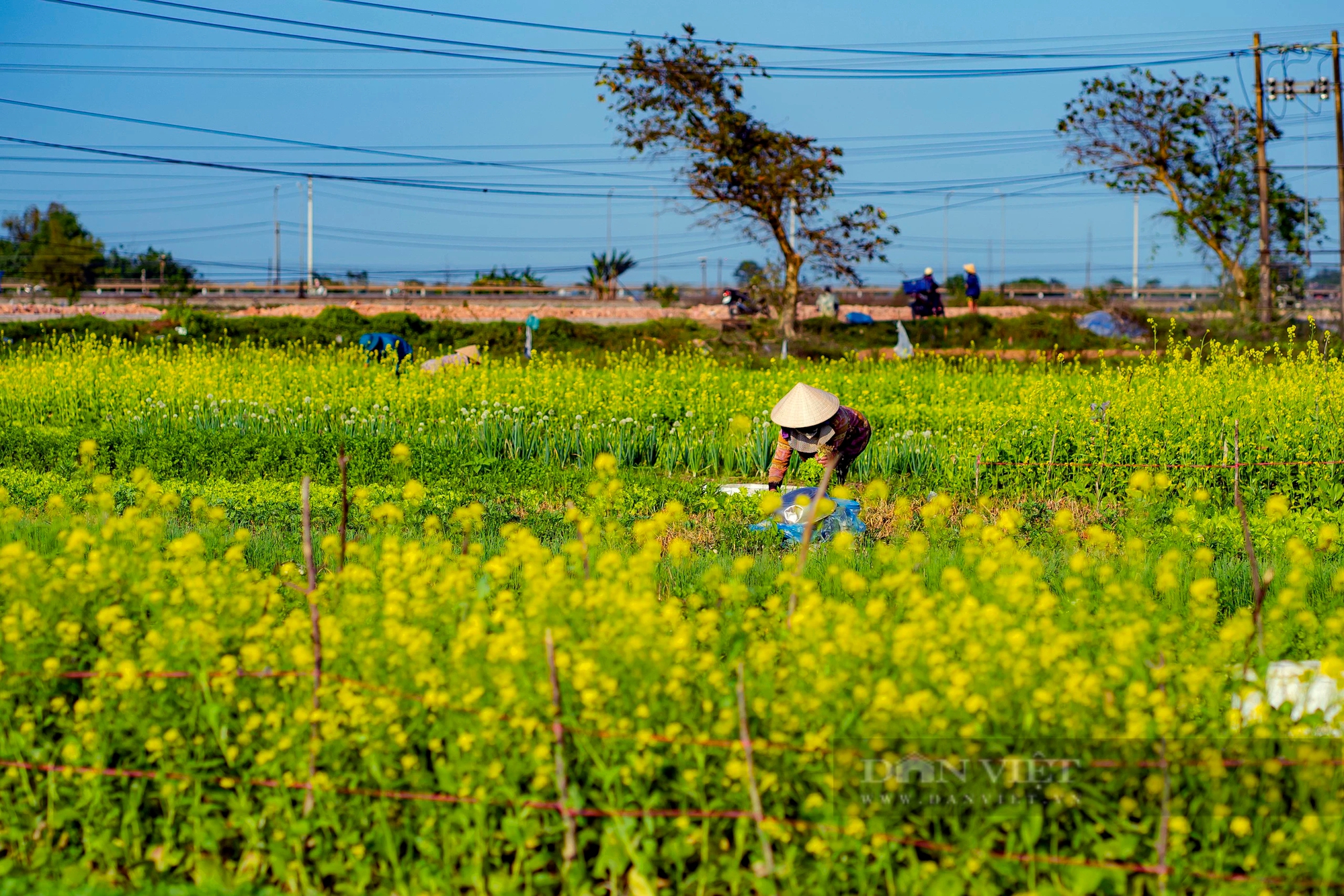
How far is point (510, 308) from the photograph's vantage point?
32.0m

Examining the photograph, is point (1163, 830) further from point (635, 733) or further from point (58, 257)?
point (58, 257)

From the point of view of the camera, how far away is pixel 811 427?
717 centimetres

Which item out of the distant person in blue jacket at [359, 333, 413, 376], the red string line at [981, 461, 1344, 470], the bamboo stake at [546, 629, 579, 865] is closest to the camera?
the bamboo stake at [546, 629, 579, 865]

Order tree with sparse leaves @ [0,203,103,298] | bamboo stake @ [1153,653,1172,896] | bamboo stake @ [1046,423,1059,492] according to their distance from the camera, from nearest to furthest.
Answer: bamboo stake @ [1153,653,1172,896] < bamboo stake @ [1046,423,1059,492] < tree with sparse leaves @ [0,203,103,298]

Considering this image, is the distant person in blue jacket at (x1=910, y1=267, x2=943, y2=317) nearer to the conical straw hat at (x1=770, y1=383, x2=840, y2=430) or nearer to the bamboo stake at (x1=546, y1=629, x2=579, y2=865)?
the conical straw hat at (x1=770, y1=383, x2=840, y2=430)

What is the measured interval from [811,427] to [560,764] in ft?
13.9

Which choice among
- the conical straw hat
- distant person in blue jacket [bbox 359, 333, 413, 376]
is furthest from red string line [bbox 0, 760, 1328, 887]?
distant person in blue jacket [bbox 359, 333, 413, 376]

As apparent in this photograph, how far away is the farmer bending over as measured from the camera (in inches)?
278

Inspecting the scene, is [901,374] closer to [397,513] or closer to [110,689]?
[397,513]

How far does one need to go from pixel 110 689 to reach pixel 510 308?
1137 inches

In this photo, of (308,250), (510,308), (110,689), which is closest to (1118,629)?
(110,689)

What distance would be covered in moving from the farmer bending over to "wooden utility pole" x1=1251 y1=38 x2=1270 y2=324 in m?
21.1

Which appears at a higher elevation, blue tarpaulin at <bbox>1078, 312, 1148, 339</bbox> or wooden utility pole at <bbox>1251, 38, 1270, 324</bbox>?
wooden utility pole at <bbox>1251, 38, 1270, 324</bbox>

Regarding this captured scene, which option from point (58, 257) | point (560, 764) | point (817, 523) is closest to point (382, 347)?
point (817, 523)
